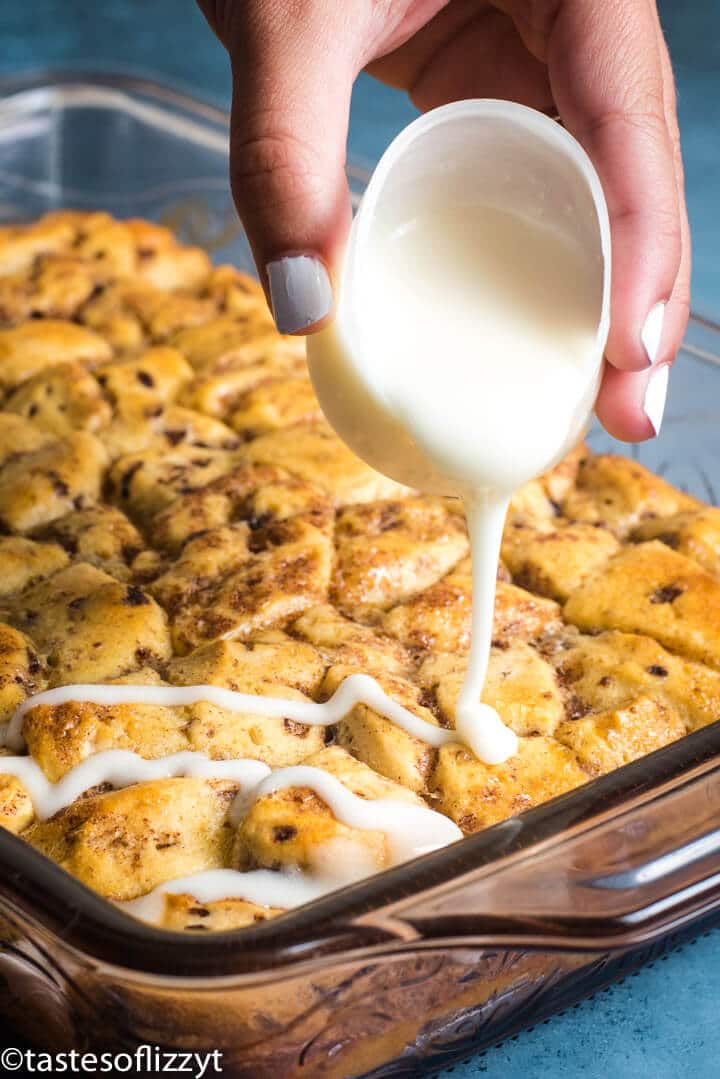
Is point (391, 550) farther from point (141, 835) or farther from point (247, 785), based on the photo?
point (141, 835)

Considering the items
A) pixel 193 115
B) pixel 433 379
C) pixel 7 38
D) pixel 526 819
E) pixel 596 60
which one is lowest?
pixel 7 38

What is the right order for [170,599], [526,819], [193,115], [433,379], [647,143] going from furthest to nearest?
[193,115], [170,599], [647,143], [433,379], [526,819]

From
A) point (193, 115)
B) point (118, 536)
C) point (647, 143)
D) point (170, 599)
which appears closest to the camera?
point (647, 143)

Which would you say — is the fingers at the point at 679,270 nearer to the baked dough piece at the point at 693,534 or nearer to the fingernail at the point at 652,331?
the fingernail at the point at 652,331

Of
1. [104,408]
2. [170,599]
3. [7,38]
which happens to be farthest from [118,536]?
[7,38]

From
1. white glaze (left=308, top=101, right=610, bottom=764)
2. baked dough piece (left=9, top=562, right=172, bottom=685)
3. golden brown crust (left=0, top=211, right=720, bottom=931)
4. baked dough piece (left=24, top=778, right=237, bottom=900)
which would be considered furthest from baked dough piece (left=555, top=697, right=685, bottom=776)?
baked dough piece (left=9, top=562, right=172, bottom=685)

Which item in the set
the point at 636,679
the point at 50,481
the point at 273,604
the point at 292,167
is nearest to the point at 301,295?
the point at 292,167

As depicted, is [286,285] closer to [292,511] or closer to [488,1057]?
[292,511]

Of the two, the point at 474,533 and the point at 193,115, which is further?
the point at 193,115
